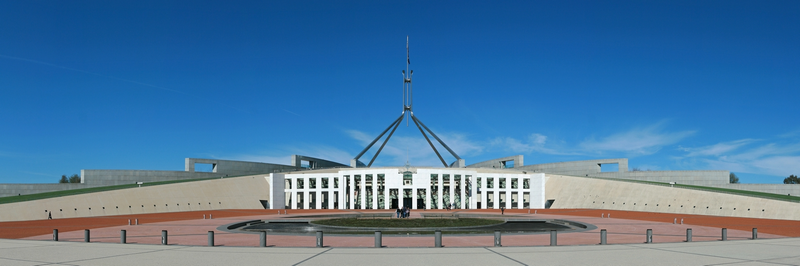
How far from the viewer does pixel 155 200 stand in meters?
54.8

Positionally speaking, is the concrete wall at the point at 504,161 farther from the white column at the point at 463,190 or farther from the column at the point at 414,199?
the column at the point at 414,199

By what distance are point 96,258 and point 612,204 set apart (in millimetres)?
54313

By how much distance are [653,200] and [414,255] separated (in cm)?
4603

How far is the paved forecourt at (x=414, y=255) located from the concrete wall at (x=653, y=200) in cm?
2861

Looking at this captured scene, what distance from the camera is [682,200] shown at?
162 feet

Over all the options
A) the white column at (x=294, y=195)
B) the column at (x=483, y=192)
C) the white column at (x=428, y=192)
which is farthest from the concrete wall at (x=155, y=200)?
the column at (x=483, y=192)

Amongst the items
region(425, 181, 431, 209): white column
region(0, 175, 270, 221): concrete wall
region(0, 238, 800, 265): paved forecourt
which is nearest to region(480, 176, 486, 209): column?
region(425, 181, 431, 209): white column

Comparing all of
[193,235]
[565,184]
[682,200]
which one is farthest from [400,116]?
[193,235]

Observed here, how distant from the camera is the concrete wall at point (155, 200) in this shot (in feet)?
142

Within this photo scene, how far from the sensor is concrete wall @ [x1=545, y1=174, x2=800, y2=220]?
4175 cm

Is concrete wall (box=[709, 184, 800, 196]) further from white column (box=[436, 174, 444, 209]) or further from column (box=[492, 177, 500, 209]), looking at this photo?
white column (box=[436, 174, 444, 209])

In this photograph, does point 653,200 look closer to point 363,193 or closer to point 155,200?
point 363,193

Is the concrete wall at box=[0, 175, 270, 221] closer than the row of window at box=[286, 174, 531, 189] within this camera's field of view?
Yes

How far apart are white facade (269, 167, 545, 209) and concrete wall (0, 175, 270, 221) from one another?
3088 millimetres
